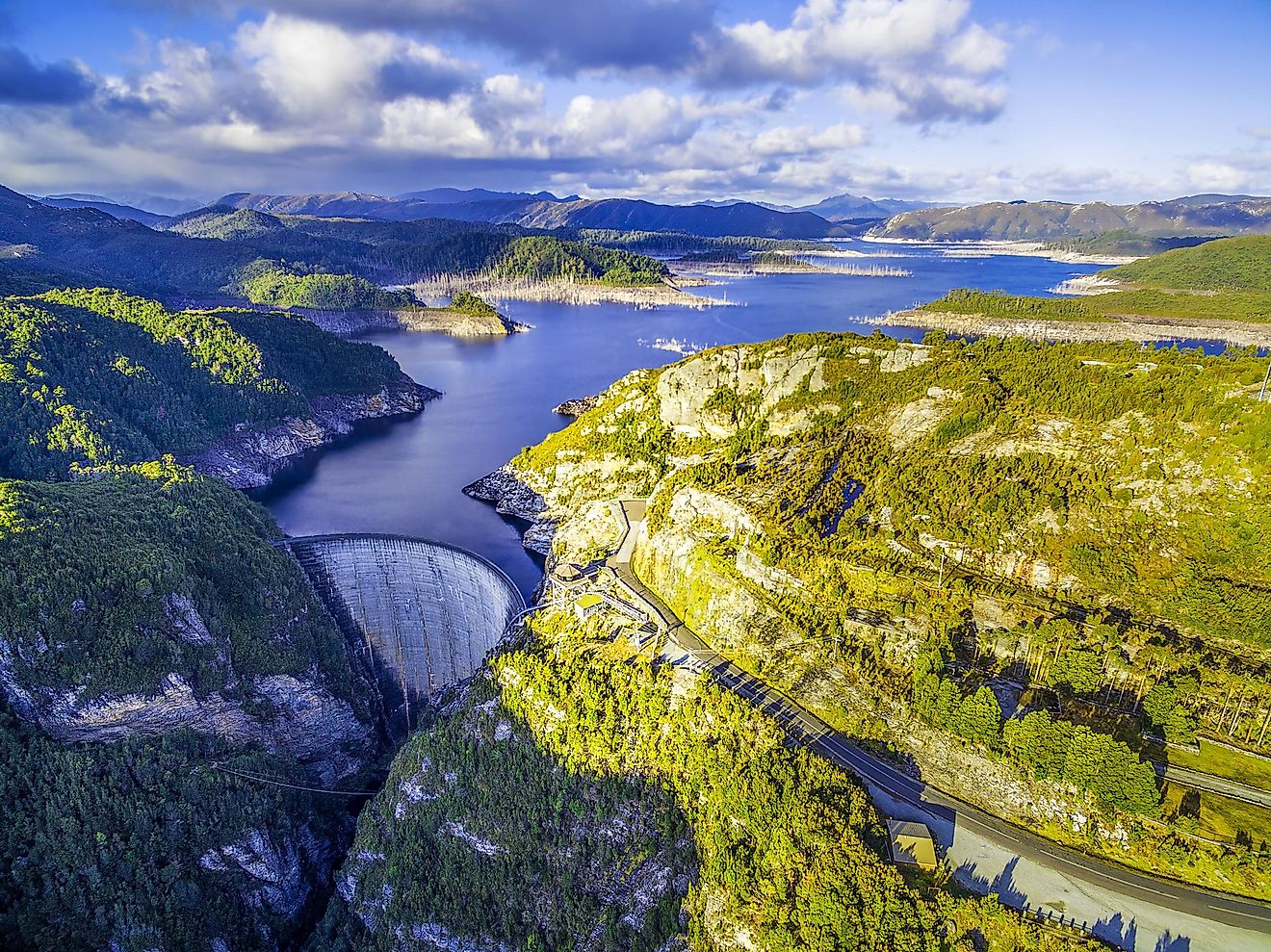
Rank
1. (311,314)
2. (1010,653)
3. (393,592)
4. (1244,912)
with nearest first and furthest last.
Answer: (1244,912)
(1010,653)
(393,592)
(311,314)

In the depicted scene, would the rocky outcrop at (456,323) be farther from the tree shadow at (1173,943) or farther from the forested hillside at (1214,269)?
the forested hillside at (1214,269)

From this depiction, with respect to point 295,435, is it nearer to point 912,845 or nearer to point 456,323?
point 456,323

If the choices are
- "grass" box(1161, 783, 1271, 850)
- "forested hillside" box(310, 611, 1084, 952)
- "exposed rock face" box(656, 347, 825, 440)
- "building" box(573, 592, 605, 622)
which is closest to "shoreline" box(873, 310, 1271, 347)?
"exposed rock face" box(656, 347, 825, 440)

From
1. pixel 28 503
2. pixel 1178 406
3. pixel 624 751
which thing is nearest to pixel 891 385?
pixel 1178 406

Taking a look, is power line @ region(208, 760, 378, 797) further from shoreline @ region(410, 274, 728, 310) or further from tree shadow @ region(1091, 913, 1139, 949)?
shoreline @ region(410, 274, 728, 310)

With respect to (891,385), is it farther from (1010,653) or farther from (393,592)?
(393,592)

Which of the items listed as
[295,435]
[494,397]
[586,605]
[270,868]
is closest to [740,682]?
[586,605]
